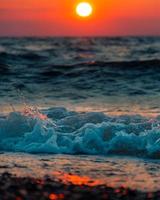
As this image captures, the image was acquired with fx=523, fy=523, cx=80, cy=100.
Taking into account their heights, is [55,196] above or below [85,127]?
below

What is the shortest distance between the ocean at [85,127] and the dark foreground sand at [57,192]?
30 cm

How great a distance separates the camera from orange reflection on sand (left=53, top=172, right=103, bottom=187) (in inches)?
248

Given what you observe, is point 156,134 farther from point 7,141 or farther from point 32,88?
point 32,88

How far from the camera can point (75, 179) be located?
652cm

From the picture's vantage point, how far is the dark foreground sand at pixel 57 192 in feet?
18.8

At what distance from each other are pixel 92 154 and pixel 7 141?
5.42 feet

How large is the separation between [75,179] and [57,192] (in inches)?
25.6

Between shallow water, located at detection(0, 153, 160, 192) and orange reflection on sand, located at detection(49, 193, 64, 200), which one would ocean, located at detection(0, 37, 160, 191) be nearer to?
shallow water, located at detection(0, 153, 160, 192)

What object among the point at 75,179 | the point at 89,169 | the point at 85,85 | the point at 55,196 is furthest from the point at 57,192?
A: the point at 85,85

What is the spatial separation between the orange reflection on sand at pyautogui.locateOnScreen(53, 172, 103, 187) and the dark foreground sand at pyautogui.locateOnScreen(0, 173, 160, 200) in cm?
13

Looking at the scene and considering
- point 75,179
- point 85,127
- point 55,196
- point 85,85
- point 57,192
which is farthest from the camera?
point 85,85

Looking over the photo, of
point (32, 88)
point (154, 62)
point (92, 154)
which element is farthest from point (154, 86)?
point (92, 154)

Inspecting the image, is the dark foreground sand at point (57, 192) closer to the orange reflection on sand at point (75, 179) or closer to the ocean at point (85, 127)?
the orange reflection on sand at point (75, 179)

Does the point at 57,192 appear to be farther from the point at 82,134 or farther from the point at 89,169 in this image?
the point at 82,134
